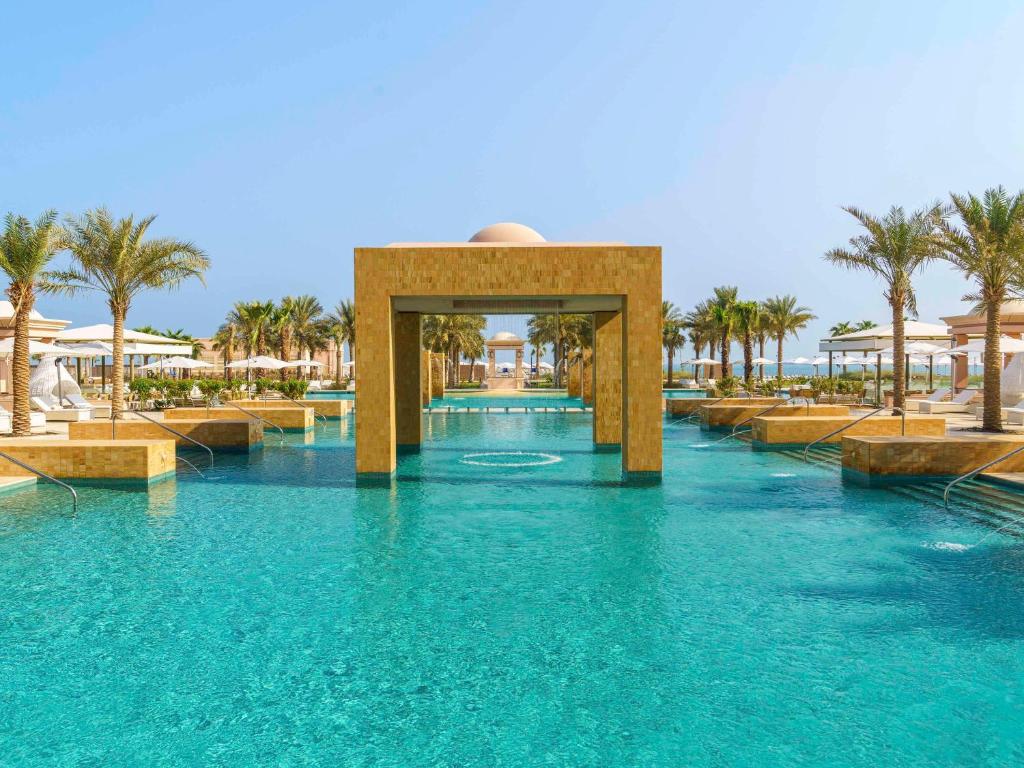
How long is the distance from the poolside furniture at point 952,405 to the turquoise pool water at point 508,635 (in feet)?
58.9

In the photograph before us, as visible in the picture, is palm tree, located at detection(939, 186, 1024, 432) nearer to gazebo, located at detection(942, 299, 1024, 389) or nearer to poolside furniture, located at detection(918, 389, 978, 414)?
poolside furniture, located at detection(918, 389, 978, 414)

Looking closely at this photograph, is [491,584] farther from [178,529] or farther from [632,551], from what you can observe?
[178,529]

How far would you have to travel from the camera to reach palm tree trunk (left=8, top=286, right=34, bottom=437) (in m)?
19.4

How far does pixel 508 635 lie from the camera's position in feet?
20.2

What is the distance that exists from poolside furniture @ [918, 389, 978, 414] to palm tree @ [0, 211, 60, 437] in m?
27.5

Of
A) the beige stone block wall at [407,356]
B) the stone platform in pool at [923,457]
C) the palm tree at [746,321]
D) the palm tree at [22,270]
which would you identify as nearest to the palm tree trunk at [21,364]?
the palm tree at [22,270]

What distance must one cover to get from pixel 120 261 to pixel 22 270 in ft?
8.17

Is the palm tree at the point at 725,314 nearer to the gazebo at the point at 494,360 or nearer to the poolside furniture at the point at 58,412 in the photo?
the gazebo at the point at 494,360

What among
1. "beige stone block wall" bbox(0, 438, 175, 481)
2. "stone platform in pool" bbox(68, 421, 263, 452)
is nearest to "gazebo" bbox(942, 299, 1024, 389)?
"stone platform in pool" bbox(68, 421, 263, 452)

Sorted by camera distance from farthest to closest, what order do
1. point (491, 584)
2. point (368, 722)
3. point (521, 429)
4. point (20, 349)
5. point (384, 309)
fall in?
A: point (521, 429)
point (20, 349)
point (384, 309)
point (491, 584)
point (368, 722)

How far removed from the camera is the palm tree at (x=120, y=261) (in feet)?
68.8

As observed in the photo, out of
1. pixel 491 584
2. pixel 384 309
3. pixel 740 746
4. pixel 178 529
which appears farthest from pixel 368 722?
pixel 384 309

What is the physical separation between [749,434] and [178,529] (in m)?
16.7

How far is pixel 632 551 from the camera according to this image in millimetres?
8844
